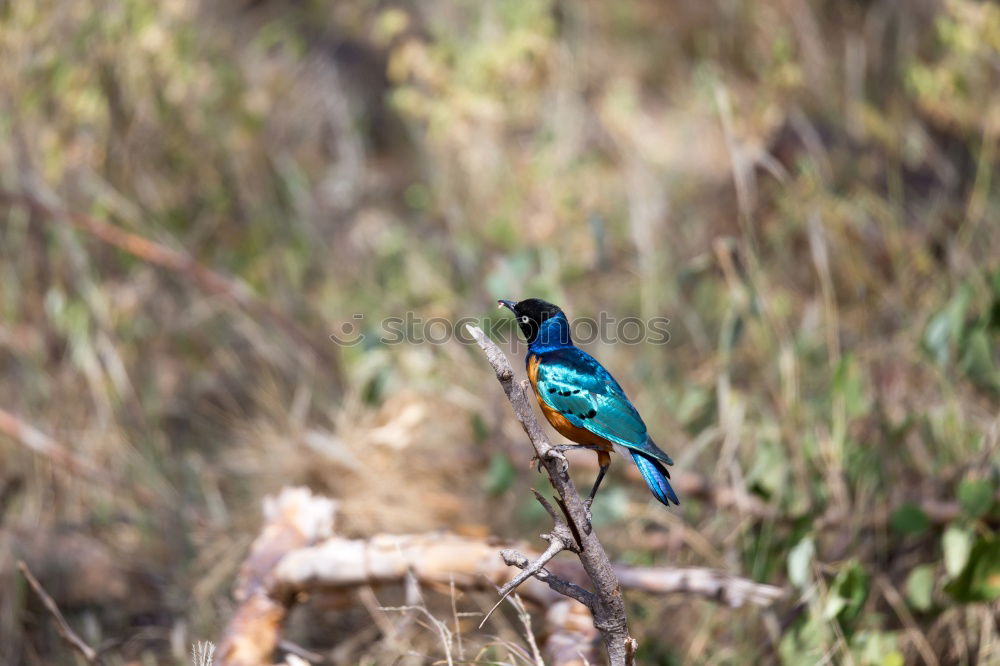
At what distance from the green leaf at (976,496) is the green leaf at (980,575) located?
9 centimetres

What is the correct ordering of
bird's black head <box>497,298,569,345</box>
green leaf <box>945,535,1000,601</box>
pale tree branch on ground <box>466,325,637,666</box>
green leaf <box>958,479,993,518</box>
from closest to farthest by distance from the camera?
1. pale tree branch on ground <box>466,325,637,666</box>
2. bird's black head <box>497,298,569,345</box>
3. green leaf <box>945,535,1000,601</box>
4. green leaf <box>958,479,993,518</box>

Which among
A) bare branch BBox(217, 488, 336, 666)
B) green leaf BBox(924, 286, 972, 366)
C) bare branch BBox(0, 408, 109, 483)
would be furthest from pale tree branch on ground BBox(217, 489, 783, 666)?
bare branch BBox(0, 408, 109, 483)

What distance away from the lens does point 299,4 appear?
21.3ft

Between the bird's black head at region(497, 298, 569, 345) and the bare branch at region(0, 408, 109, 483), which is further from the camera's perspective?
the bare branch at region(0, 408, 109, 483)

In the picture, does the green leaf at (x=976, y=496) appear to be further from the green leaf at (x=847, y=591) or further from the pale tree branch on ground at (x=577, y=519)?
the pale tree branch on ground at (x=577, y=519)

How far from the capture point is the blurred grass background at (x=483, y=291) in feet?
10.0

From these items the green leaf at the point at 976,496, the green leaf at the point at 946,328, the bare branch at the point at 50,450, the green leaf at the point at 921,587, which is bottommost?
the bare branch at the point at 50,450

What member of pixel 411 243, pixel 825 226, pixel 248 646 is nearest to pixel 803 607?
pixel 248 646

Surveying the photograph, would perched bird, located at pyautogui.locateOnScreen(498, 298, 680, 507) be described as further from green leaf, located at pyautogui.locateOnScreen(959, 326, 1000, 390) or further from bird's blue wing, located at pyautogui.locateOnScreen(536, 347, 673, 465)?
green leaf, located at pyautogui.locateOnScreen(959, 326, 1000, 390)

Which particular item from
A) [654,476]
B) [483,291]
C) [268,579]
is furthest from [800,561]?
[483,291]

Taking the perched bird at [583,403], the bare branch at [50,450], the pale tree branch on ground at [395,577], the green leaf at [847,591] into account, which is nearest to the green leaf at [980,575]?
the green leaf at [847,591]

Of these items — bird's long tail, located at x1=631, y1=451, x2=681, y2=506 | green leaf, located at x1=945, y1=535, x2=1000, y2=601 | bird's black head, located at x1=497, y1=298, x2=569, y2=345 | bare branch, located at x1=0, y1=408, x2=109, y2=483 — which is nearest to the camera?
bird's long tail, located at x1=631, y1=451, x2=681, y2=506

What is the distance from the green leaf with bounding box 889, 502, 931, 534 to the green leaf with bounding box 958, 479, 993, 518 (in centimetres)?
15

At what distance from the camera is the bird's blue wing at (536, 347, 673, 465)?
1974mm
